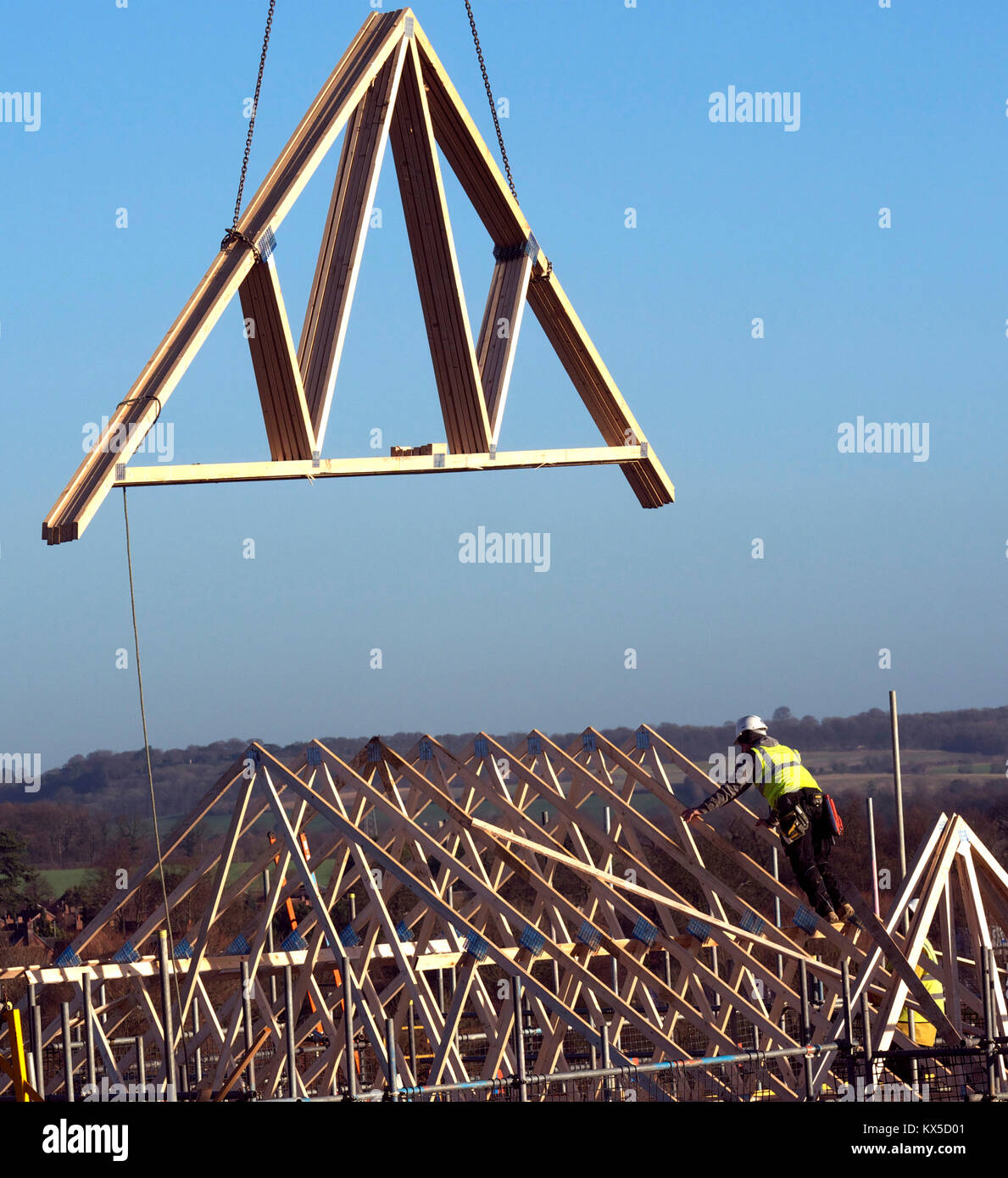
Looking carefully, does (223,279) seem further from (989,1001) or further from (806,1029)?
(989,1001)

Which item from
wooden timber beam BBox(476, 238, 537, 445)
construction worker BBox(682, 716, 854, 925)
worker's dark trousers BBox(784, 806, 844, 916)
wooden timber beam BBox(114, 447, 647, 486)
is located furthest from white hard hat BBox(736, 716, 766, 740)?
wooden timber beam BBox(476, 238, 537, 445)

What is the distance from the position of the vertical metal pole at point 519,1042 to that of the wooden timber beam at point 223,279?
5511 millimetres

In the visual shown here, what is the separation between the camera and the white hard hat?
14.6 metres

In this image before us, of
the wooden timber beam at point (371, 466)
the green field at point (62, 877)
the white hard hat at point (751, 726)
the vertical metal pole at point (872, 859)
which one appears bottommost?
the green field at point (62, 877)

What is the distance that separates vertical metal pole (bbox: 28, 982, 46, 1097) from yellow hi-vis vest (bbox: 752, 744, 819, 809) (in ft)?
21.6

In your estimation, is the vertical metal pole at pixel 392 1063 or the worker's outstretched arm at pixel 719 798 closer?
the vertical metal pole at pixel 392 1063

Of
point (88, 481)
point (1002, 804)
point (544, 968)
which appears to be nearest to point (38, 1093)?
point (88, 481)

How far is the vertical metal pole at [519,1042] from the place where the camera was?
39.5 feet

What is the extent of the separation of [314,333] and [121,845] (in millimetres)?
63253

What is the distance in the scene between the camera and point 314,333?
11.0 m

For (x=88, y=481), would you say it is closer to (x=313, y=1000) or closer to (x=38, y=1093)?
(x=38, y=1093)

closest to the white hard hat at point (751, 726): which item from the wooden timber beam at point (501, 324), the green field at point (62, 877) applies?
the wooden timber beam at point (501, 324)

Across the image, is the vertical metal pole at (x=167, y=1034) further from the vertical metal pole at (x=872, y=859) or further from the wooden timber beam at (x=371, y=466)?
the vertical metal pole at (x=872, y=859)
